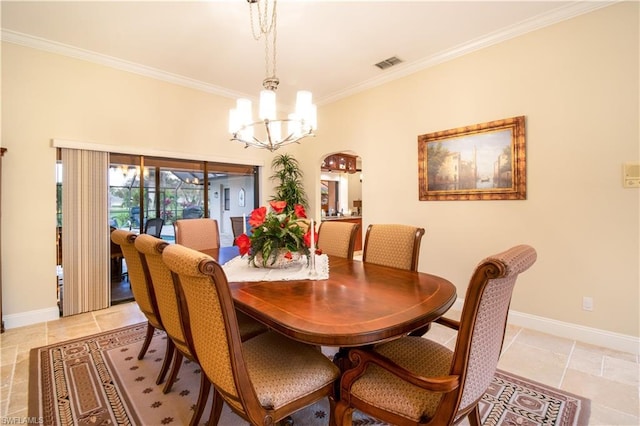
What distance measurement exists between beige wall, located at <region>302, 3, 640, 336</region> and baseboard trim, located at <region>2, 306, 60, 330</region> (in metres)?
4.40

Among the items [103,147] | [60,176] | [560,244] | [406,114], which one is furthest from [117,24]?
[560,244]

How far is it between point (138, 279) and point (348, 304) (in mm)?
1601

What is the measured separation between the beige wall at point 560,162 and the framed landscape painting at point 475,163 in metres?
0.09

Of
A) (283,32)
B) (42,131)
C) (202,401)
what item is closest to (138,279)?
(202,401)

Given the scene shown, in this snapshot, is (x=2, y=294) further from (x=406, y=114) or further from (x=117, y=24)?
(x=406, y=114)

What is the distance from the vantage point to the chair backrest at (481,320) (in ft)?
3.29

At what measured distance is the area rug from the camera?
5.80ft

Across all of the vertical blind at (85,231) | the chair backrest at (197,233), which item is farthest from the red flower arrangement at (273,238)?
the vertical blind at (85,231)

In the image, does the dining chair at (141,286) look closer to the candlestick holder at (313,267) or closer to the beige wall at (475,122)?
the candlestick holder at (313,267)

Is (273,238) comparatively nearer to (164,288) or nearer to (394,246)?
(164,288)

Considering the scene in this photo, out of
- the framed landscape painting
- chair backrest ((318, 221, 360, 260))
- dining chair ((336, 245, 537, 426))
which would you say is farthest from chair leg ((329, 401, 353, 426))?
the framed landscape painting

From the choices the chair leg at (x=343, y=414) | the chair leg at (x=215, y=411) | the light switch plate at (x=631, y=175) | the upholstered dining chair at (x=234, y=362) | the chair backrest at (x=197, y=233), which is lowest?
the chair leg at (x=215, y=411)

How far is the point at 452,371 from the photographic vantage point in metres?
1.08

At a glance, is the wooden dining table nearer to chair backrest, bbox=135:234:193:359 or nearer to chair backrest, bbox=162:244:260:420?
chair backrest, bbox=162:244:260:420
